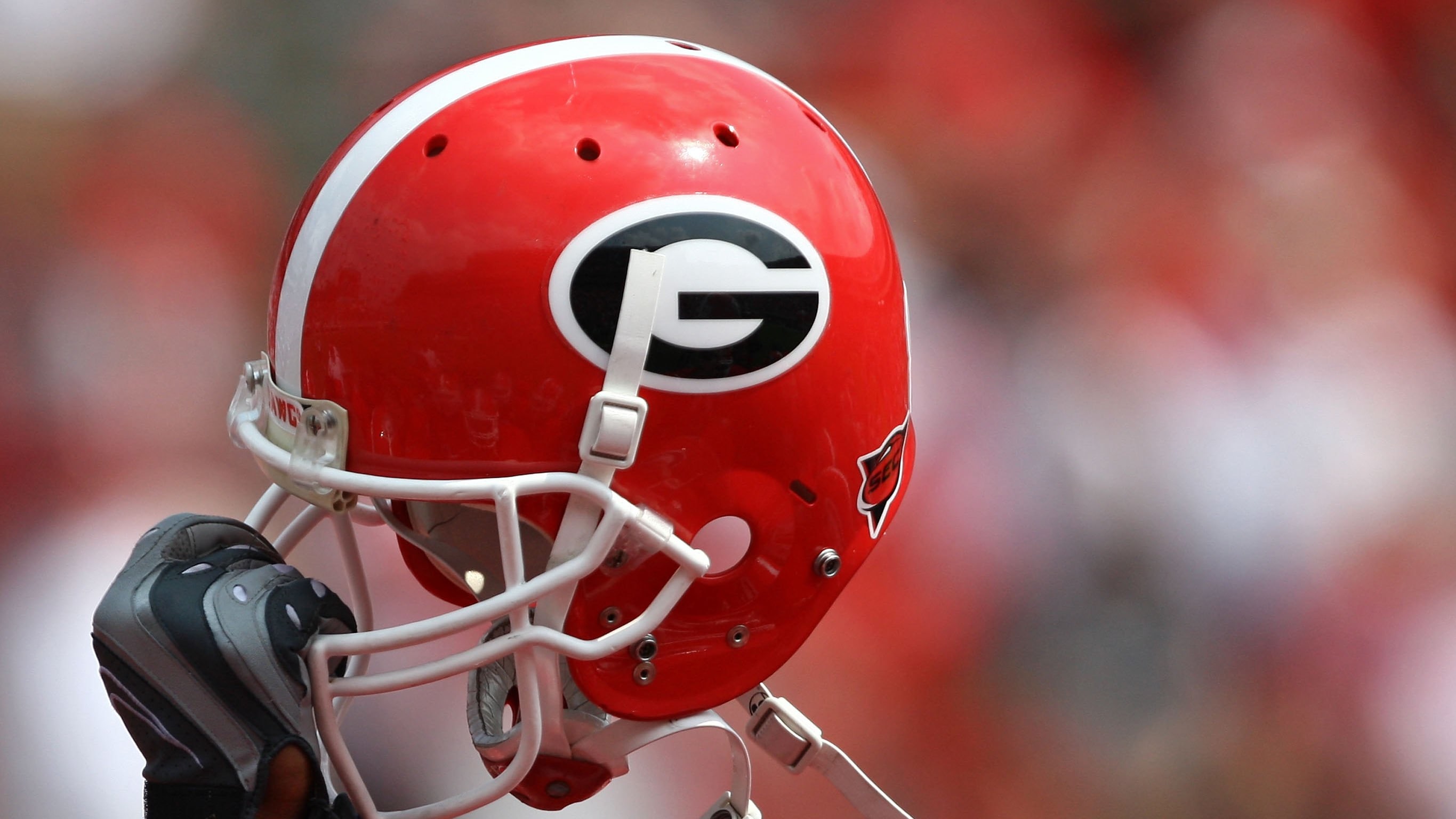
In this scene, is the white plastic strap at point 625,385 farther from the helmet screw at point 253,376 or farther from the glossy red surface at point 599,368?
the helmet screw at point 253,376

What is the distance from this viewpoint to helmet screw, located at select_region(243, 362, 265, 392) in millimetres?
841

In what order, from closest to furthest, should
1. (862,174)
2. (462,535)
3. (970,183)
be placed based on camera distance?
(862,174) → (462,535) → (970,183)

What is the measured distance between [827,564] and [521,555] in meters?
0.24

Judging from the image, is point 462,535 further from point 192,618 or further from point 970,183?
point 970,183

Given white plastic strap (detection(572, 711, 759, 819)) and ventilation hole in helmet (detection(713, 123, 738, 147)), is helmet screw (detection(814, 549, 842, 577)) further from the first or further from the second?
ventilation hole in helmet (detection(713, 123, 738, 147))

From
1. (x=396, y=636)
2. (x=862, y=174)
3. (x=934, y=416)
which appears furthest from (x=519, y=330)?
(x=934, y=416)

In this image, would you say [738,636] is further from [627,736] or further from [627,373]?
[627,373]

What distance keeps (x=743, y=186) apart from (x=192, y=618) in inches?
19.3

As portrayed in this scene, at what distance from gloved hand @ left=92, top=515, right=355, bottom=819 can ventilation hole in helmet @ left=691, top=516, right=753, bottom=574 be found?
0.47m

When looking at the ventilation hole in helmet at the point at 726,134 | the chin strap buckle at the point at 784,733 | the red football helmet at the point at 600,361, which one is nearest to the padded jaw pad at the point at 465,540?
the red football helmet at the point at 600,361

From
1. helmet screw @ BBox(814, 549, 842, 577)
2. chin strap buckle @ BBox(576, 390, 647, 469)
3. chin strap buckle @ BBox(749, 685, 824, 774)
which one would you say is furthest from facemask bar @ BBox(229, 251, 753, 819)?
chin strap buckle @ BBox(749, 685, 824, 774)

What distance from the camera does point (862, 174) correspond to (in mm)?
897

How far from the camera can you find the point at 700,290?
0.75 m

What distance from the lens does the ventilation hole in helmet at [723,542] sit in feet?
3.84
